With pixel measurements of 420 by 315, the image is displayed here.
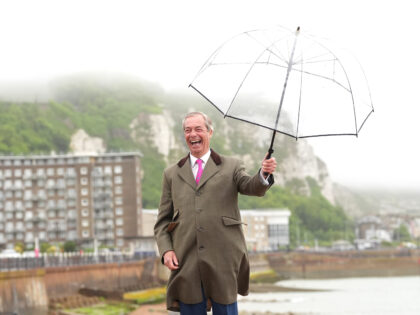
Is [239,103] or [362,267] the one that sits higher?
[239,103]

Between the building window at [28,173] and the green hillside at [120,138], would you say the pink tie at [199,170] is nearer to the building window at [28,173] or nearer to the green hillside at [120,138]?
the building window at [28,173]

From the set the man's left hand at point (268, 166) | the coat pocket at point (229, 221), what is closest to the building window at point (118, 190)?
the coat pocket at point (229, 221)

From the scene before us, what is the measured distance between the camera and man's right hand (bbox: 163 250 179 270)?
558 cm

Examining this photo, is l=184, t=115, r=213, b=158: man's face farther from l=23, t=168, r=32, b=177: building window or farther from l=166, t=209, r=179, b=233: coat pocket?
l=23, t=168, r=32, b=177: building window

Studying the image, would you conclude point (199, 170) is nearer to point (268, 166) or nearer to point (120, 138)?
point (268, 166)

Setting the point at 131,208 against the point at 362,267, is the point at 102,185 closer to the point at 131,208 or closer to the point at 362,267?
the point at 131,208

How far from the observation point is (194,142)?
576cm

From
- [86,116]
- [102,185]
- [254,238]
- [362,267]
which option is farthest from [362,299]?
[86,116]

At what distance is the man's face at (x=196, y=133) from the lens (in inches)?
224

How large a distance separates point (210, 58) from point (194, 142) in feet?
2.86

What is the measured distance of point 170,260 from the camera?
18.3 ft

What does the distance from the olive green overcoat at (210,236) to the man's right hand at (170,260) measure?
0.12 ft

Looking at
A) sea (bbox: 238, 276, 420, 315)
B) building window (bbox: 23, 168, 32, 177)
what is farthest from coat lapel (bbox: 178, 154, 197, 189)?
building window (bbox: 23, 168, 32, 177)

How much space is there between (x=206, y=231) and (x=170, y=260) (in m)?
0.36
